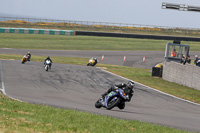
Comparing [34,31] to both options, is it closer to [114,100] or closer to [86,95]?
[86,95]

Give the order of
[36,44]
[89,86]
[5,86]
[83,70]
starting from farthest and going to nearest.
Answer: [36,44] < [83,70] < [89,86] < [5,86]

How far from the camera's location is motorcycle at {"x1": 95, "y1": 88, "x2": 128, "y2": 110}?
14.4m

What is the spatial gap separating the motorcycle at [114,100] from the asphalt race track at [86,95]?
259mm

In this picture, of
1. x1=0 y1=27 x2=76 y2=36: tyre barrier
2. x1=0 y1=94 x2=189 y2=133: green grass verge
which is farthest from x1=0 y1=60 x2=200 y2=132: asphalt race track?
x1=0 y1=27 x2=76 y2=36: tyre barrier

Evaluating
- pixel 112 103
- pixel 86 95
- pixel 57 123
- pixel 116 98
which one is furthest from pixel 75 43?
pixel 57 123

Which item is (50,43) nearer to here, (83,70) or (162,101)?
(83,70)

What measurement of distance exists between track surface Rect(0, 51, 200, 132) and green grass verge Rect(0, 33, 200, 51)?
98.3 ft

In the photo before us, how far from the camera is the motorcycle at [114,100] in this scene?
1435 cm

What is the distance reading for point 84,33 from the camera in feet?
228

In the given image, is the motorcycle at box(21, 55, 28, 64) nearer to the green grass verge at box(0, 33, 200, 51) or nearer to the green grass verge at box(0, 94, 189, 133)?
the green grass verge at box(0, 94, 189, 133)

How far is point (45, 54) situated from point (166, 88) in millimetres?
27574

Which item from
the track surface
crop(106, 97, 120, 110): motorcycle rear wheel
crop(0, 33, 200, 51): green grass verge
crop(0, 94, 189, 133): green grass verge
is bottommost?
crop(0, 33, 200, 51): green grass verge

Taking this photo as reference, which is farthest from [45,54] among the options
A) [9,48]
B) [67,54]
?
[9,48]

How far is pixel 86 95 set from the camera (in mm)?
19422
